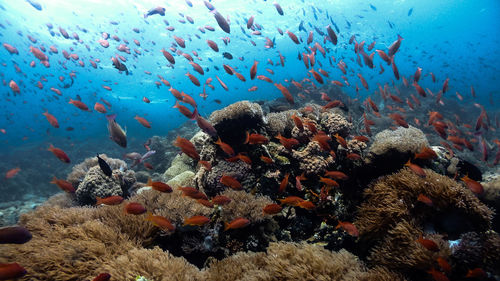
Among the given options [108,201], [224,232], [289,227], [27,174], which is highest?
[108,201]

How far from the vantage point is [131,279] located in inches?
102

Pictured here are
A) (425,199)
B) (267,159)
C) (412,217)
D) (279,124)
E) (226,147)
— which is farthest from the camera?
(279,124)

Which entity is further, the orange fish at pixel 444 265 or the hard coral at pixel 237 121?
the hard coral at pixel 237 121

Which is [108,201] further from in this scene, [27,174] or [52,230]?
[27,174]

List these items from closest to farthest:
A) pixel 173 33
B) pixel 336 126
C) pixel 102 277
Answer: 1. pixel 102 277
2. pixel 336 126
3. pixel 173 33

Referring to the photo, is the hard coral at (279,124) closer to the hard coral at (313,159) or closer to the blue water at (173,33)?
the hard coral at (313,159)

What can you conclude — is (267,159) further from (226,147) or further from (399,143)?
(399,143)

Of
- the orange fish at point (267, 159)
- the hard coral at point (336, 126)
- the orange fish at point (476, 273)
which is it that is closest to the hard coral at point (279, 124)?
the hard coral at point (336, 126)

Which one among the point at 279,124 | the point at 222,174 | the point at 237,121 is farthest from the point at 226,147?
the point at 279,124

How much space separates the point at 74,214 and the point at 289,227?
4.01 m

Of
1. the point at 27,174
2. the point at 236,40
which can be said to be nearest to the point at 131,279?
the point at 27,174

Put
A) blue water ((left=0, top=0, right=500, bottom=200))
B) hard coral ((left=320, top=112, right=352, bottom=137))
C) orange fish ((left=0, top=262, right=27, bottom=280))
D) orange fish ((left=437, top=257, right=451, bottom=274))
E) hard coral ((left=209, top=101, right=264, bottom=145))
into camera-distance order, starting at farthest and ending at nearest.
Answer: blue water ((left=0, top=0, right=500, bottom=200)) < hard coral ((left=320, top=112, right=352, bottom=137)) < hard coral ((left=209, top=101, right=264, bottom=145)) < orange fish ((left=437, top=257, right=451, bottom=274)) < orange fish ((left=0, top=262, right=27, bottom=280))

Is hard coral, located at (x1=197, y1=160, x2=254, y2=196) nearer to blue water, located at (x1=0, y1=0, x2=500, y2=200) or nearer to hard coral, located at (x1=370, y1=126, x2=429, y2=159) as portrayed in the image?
hard coral, located at (x1=370, y1=126, x2=429, y2=159)

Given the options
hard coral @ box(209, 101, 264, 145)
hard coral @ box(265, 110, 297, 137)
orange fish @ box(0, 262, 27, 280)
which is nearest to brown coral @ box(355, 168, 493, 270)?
hard coral @ box(265, 110, 297, 137)
